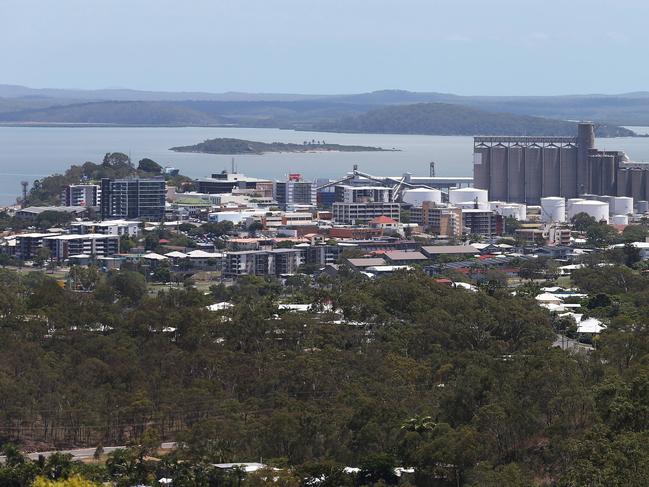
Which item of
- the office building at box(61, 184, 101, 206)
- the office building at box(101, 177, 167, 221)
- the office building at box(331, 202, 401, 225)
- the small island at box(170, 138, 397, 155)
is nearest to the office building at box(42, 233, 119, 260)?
the office building at box(101, 177, 167, 221)

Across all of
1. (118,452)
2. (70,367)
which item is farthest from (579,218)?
(118,452)

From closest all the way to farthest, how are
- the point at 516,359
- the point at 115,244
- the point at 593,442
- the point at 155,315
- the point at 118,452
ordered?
the point at 593,442
the point at 118,452
the point at 516,359
the point at 155,315
the point at 115,244

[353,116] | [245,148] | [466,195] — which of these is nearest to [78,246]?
[466,195]

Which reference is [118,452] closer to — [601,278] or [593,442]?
[593,442]

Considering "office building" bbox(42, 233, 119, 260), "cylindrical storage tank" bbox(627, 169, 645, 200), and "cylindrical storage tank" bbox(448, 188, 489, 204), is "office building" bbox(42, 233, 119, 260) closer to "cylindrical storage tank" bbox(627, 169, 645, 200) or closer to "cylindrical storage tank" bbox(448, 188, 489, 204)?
"cylindrical storage tank" bbox(448, 188, 489, 204)

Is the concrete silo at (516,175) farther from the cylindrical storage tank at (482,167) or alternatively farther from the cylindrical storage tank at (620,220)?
the cylindrical storage tank at (620,220)

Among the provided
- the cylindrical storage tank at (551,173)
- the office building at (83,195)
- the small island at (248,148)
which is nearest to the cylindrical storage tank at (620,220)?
the cylindrical storage tank at (551,173)
